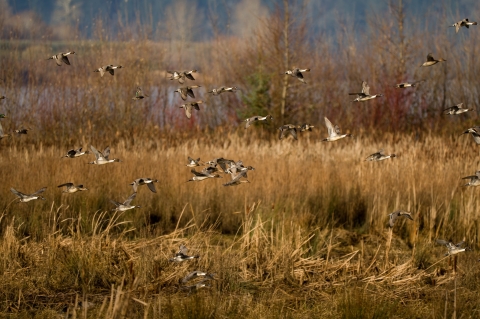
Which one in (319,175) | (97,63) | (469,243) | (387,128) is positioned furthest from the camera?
(387,128)

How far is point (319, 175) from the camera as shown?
8828 mm

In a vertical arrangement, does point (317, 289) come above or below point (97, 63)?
below

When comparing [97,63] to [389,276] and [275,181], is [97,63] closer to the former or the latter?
[275,181]

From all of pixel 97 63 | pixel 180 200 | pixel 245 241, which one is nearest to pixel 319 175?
pixel 180 200

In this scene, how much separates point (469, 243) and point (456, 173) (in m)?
2.18

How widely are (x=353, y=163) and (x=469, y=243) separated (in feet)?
9.02

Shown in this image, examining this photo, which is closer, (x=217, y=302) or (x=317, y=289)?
(x=217, y=302)

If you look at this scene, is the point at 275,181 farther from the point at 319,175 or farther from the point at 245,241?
the point at 245,241

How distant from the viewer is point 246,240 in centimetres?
596

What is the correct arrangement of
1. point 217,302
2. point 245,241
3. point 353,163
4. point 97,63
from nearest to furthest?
1. point 217,302
2. point 245,241
3. point 353,163
4. point 97,63

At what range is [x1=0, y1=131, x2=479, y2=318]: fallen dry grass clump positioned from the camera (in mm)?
4797

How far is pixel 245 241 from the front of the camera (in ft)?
19.4

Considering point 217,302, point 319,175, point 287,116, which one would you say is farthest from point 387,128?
point 217,302

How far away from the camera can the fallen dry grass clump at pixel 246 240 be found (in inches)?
189
